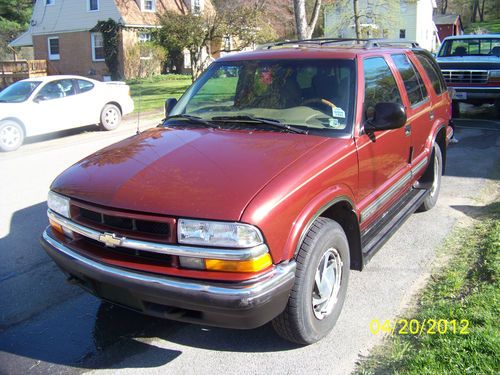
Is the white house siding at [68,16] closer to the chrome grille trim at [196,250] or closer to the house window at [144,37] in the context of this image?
the house window at [144,37]

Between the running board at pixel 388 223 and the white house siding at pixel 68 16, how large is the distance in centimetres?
3076

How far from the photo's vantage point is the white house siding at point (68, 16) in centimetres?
3294

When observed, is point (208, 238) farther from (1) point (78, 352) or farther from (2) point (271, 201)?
(1) point (78, 352)

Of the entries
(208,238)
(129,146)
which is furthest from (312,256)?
(129,146)

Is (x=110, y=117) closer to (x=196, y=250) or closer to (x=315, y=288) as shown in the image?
(x=315, y=288)

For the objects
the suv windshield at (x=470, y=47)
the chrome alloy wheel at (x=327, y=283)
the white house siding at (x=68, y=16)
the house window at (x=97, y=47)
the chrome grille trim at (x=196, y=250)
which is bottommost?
the chrome alloy wheel at (x=327, y=283)

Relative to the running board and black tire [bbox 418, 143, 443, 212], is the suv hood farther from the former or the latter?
black tire [bbox 418, 143, 443, 212]

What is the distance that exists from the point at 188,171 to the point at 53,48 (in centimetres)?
3747

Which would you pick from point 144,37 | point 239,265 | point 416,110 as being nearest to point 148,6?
point 144,37

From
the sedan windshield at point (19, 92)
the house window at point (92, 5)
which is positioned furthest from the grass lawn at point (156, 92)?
the house window at point (92, 5)

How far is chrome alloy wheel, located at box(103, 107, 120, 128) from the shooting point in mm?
13125

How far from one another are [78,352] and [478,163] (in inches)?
282

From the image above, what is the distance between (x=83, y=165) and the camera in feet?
12.1

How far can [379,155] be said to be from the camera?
4.16 m
